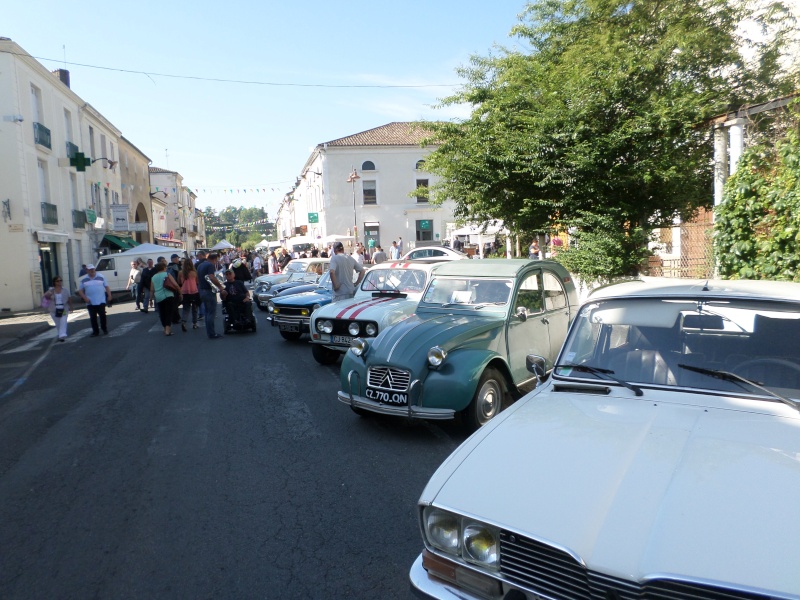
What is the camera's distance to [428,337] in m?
5.95

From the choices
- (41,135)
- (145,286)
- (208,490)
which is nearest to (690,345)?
(208,490)

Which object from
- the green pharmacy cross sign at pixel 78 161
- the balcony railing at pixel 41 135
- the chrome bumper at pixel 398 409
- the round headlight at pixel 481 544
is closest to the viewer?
the round headlight at pixel 481 544

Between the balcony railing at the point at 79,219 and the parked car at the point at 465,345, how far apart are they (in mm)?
28540

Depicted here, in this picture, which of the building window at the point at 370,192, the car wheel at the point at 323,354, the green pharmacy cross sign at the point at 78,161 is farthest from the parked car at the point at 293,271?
the building window at the point at 370,192

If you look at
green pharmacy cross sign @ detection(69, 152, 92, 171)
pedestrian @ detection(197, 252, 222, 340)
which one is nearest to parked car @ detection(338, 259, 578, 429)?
pedestrian @ detection(197, 252, 222, 340)

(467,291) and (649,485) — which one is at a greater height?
(467,291)

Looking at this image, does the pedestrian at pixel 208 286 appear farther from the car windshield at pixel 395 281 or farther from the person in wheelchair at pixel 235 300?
the car windshield at pixel 395 281

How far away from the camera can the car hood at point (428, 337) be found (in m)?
5.80

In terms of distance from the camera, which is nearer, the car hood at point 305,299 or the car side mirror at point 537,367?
the car side mirror at point 537,367

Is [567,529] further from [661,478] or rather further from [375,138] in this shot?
[375,138]

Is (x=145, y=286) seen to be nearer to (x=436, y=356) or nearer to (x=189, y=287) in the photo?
(x=189, y=287)

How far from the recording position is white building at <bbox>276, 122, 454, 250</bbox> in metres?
47.0

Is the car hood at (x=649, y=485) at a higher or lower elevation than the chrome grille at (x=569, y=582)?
higher

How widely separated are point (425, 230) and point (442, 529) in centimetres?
4626
